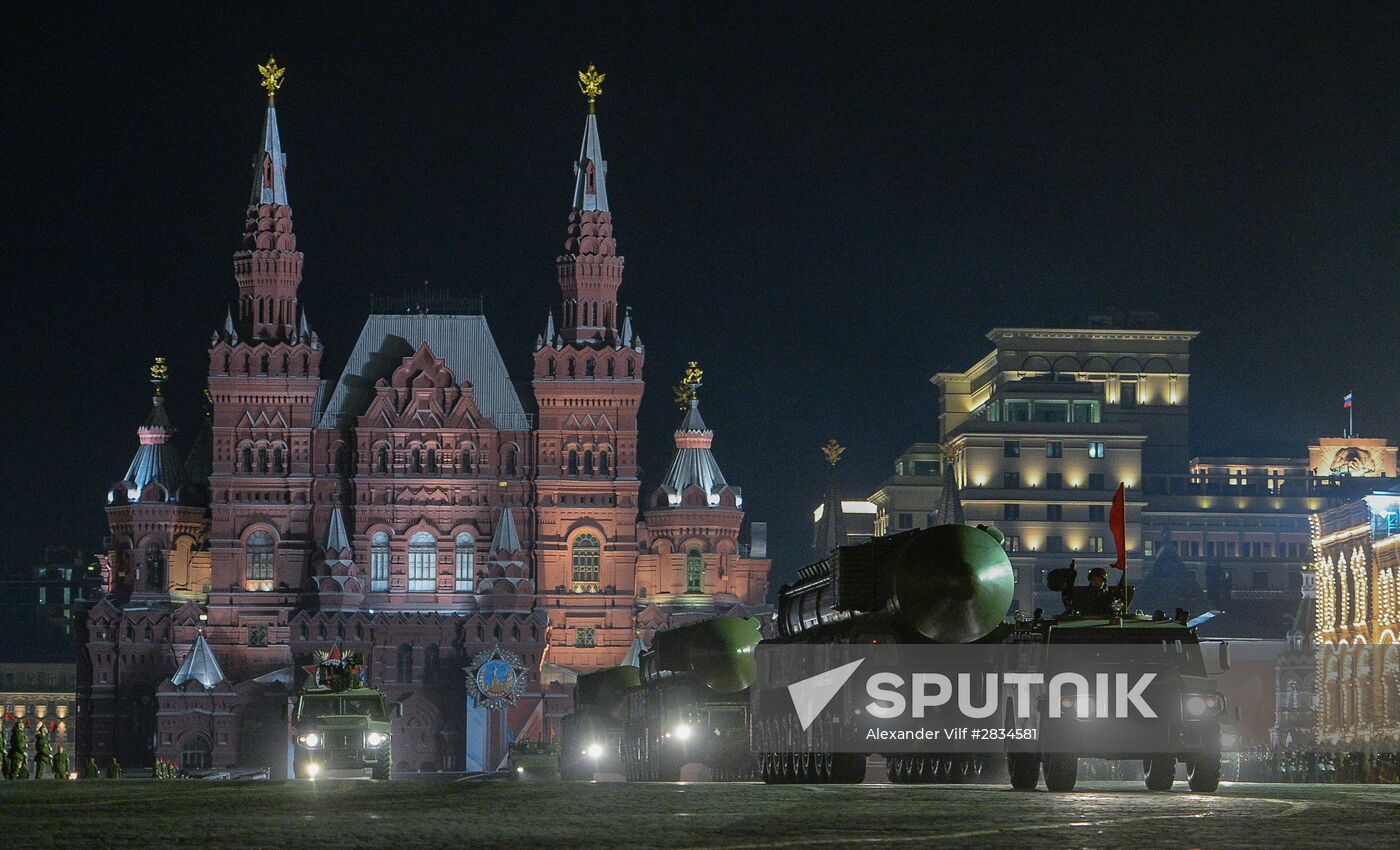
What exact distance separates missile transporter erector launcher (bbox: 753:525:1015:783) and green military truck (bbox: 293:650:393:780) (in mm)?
17904

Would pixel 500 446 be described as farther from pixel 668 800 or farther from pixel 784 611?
pixel 668 800

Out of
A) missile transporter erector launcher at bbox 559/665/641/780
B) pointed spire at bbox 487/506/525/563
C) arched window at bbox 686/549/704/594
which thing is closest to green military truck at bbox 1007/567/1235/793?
missile transporter erector launcher at bbox 559/665/641/780

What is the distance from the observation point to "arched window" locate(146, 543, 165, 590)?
126 m

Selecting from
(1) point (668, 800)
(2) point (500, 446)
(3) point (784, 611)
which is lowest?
(1) point (668, 800)

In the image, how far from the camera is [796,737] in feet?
136

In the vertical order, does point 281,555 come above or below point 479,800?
above

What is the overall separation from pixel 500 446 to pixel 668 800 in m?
94.9

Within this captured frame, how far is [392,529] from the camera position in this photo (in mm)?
124312

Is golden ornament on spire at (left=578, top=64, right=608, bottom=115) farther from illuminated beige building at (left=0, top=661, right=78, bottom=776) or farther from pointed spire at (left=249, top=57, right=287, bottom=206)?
illuminated beige building at (left=0, top=661, right=78, bottom=776)

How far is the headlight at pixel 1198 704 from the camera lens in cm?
3466

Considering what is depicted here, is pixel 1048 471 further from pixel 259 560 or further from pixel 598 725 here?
pixel 598 725

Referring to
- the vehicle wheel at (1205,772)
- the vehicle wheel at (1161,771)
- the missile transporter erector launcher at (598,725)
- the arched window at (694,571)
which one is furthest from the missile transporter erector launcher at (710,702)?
the arched window at (694,571)

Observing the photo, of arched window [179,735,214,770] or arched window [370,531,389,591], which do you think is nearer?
arched window [179,735,214,770]

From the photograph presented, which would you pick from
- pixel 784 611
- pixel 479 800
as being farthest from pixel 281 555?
pixel 479 800
